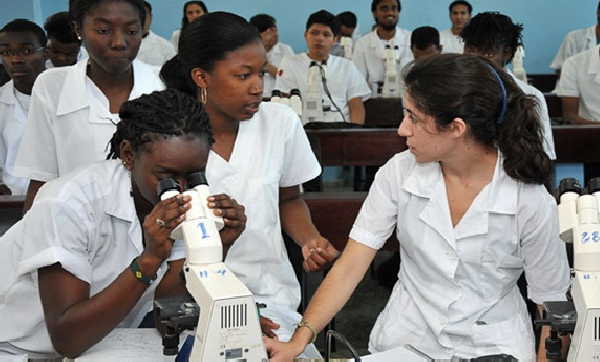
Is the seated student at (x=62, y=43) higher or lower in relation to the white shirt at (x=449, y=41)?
higher

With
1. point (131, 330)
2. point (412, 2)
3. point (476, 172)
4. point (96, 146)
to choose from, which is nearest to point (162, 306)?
point (131, 330)

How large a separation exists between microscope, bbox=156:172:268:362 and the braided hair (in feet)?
1.29

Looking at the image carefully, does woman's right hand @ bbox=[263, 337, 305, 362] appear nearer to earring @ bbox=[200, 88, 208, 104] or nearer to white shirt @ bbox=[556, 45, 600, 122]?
earring @ bbox=[200, 88, 208, 104]

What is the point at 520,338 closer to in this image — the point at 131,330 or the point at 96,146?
the point at 131,330

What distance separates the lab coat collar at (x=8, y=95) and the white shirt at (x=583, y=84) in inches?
140

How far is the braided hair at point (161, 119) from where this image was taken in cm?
164

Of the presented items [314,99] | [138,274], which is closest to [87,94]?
[138,274]

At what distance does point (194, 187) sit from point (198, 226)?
0.45ft

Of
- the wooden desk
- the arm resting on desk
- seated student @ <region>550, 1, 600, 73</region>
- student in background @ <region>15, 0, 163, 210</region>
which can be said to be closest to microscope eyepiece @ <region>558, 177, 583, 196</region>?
student in background @ <region>15, 0, 163, 210</region>

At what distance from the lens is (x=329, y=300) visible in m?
1.81

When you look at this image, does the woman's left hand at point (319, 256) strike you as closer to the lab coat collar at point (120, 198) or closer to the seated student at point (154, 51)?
the lab coat collar at point (120, 198)

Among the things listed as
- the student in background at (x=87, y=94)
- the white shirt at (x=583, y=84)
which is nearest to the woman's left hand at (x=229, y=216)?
the student in background at (x=87, y=94)

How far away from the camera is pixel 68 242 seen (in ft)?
5.21

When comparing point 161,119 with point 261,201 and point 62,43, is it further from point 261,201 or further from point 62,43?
point 62,43
